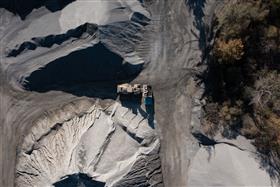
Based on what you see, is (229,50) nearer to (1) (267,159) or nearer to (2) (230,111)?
(2) (230,111)

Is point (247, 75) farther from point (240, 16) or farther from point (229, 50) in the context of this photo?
point (240, 16)

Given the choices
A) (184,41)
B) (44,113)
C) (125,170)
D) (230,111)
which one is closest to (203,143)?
(230,111)

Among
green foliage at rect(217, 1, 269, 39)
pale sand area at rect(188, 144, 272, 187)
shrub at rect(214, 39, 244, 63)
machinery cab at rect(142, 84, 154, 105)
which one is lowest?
pale sand area at rect(188, 144, 272, 187)

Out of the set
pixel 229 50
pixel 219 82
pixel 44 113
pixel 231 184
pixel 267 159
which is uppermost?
pixel 229 50

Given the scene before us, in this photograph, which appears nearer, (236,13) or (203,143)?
(236,13)

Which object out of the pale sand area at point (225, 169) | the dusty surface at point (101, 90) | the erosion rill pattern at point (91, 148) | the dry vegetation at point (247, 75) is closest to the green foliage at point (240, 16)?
the dry vegetation at point (247, 75)

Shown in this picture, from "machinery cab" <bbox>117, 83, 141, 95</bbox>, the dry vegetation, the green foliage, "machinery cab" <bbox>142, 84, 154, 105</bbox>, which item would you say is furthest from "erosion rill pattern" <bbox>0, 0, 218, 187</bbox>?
the green foliage

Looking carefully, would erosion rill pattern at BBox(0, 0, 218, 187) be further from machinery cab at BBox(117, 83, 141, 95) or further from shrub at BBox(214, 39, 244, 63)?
shrub at BBox(214, 39, 244, 63)
